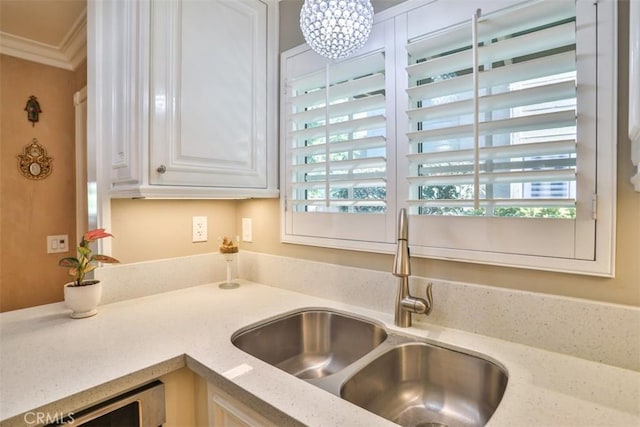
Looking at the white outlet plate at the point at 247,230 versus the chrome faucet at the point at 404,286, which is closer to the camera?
the chrome faucet at the point at 404,286

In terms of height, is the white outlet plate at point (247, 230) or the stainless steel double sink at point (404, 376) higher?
the white outlet plate at point (247, 230)

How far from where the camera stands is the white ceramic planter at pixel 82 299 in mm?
1087

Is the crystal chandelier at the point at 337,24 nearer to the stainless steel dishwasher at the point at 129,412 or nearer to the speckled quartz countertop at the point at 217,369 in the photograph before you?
the speckled quartz countertop at the point at 217,369

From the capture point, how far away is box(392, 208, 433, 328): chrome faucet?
96 centimetres

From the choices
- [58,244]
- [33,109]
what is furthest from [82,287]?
[33,109]

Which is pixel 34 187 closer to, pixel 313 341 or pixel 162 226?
pixel 162 226

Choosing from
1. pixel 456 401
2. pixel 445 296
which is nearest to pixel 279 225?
pixel 445 296

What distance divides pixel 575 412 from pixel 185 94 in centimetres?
139

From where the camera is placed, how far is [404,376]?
919 mm

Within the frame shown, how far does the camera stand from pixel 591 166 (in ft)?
2.57

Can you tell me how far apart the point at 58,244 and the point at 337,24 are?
98.7 inches

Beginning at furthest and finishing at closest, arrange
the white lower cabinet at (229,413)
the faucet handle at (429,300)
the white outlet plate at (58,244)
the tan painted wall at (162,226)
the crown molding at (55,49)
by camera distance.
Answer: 1. the white outlet plate at (58,244)
2. the crown molding at (55,49)
3. the tan painted wall at (162,226)
4. the faucet handle at (429,300)
5. the white lower cabinet at (229,413)

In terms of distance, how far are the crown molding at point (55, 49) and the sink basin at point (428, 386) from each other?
97.3 inches

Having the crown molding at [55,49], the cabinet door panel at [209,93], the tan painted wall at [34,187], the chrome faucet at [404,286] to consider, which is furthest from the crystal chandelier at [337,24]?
the tan painted wall at [34,187]
